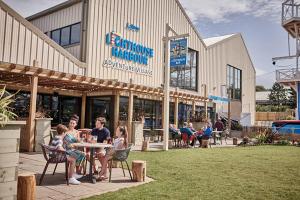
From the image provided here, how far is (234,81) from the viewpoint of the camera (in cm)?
2703

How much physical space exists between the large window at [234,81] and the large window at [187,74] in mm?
6004

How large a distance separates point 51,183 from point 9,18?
7.54 meters

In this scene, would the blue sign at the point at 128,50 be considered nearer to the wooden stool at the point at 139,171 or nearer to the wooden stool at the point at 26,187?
the wooden stool at the point at 139,171

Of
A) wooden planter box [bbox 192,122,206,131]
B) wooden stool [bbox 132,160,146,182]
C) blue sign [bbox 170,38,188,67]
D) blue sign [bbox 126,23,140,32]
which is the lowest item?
wooden stool [bbox 132,160,146,182]

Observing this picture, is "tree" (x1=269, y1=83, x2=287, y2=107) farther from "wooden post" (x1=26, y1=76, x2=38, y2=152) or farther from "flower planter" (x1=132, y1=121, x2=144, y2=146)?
"wooden post" (x1=26, y1=76, x2=38, y2=152)

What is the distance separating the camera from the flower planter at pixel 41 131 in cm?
962

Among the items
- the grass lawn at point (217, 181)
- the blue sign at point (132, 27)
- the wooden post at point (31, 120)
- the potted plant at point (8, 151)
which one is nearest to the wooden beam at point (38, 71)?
the wooden post at point (31, 120)

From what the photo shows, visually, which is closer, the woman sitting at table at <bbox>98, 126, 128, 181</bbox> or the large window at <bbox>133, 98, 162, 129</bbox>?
the woman sitting at table at <bbox>98, 126, 128, 181</bbox>

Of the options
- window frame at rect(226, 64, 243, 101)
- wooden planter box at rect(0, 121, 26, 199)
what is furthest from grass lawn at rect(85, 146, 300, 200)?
window frame at rect(226, 64, 243, 101)

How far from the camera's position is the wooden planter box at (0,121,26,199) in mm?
3597

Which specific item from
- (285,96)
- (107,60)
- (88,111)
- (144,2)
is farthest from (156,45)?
(285,96)

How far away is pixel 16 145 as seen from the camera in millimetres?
3803

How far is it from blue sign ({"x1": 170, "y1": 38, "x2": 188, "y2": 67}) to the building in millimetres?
2392

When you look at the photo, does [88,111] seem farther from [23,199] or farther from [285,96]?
[285,96]
